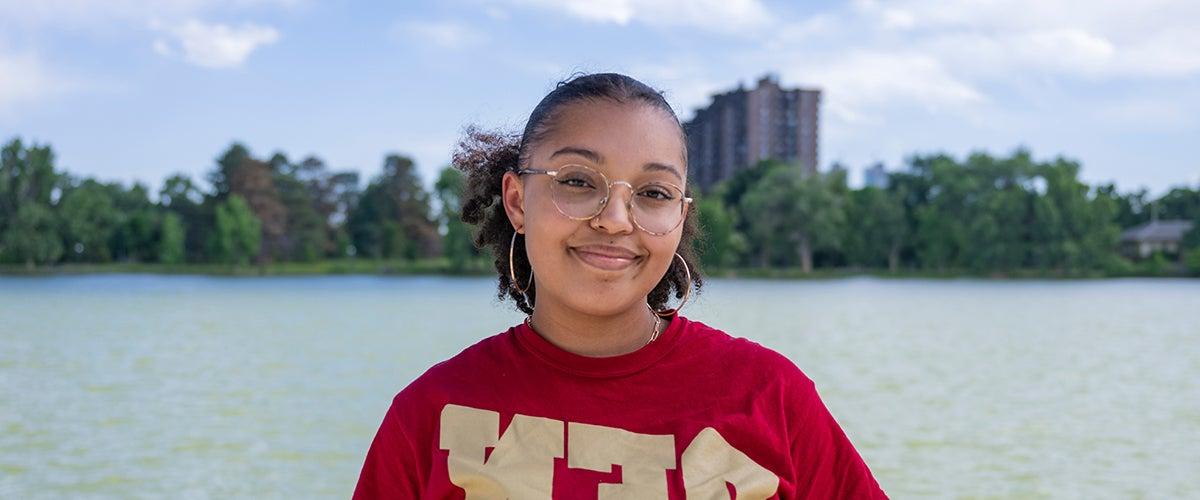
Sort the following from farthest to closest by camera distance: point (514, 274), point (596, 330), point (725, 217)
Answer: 1. point (725, 217)
2. point (514, 274)
3. point (596, 330)

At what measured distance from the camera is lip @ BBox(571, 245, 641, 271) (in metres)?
1.72

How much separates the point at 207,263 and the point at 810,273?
3978cm

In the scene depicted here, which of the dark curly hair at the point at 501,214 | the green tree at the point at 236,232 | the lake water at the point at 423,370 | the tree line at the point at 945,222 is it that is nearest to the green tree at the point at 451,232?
the green tree at the point at 236,232

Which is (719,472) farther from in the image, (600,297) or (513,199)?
(513,199)

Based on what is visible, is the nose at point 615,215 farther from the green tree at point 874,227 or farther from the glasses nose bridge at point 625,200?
the green tree at point 874,227

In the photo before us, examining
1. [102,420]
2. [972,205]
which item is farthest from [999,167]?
[102,420]

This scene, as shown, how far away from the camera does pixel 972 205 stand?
6231 cm

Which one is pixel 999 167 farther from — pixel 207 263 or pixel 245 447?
pixel 245 447

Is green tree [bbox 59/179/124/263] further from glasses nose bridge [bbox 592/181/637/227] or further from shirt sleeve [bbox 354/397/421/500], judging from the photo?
glasses nose bridge [bbox 592/181/637/227]

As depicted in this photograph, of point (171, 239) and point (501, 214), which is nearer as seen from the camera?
point (501, 214)

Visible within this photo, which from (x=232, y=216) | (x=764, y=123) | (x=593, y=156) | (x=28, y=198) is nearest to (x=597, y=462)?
(x=593, y=156)

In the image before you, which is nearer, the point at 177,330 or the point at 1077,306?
the point at 177,330

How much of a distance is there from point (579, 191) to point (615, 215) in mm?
76

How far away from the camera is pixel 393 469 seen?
1.75 meters
